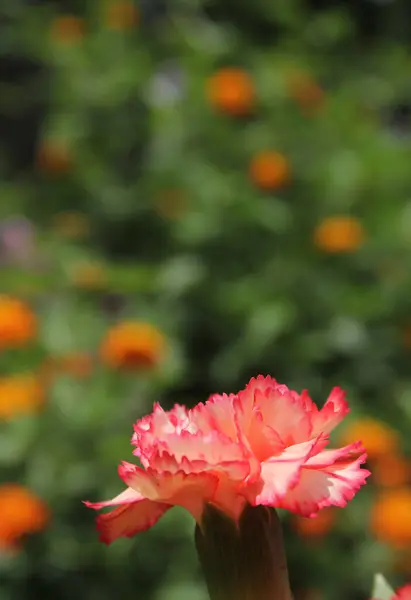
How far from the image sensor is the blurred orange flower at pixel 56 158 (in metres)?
1.51

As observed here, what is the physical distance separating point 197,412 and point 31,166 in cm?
179

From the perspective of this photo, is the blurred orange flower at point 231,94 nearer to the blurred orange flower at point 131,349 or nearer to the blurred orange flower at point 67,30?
the blurred orange flower at point 67,30

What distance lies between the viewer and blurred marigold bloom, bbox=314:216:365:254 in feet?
4.18

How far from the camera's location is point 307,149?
1435mm

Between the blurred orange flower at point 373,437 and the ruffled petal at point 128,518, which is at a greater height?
the ruffled petal at point 128,518

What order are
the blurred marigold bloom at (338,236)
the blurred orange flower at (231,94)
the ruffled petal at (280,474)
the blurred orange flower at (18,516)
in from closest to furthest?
1. the ruffled petal at (280,474)
2. the blurred orange flower at (18,516)
3. the blurred marigold bloom at (338,236)
4. the blurred orange flower at (231,94)

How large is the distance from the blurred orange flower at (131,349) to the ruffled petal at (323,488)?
860 millimetres

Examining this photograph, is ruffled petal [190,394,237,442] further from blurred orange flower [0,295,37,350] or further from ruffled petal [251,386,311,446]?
blurred orange flower [0,295,37,350]

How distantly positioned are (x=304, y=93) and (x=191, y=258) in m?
0.34

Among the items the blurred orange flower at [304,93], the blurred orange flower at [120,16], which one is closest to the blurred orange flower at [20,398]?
the blurred orange flower at [304,93]

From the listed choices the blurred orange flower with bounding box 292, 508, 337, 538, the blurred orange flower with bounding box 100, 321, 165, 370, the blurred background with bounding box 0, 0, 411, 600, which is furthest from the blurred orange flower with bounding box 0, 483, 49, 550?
the blurred orange flower with bounding box 292, 508, 337, 538

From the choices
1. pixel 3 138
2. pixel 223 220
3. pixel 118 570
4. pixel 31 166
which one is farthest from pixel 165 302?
pixel 3 138

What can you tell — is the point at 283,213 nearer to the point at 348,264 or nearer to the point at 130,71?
the point at 348,264

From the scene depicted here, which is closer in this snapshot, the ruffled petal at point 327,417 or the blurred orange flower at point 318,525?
the ruffled petal at point 327,417
